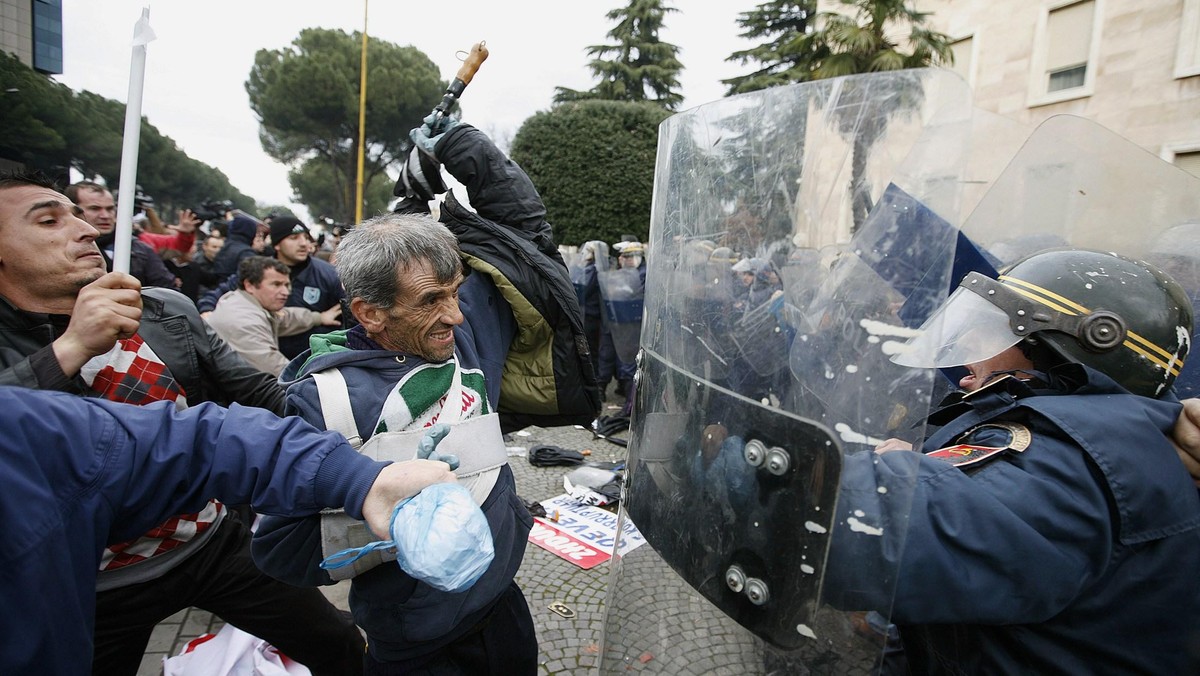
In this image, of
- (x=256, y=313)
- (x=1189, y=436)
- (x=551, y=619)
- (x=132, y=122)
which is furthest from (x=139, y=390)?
(x=1189, y=436)

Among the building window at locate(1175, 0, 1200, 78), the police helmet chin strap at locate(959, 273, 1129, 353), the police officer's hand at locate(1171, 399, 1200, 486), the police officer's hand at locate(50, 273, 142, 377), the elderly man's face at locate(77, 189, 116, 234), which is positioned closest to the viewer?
the police officer's hand at locate(1171, 399, 1200, 486)

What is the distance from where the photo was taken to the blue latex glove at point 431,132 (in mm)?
2189

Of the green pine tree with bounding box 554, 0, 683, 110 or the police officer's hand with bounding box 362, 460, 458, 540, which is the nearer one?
the police officer's hand with bounding box 362, 460, 458, 540

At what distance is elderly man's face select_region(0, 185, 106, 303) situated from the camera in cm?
172

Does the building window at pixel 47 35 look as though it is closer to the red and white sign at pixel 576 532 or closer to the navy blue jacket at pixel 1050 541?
the navy blue jacket at pixel 1050 541

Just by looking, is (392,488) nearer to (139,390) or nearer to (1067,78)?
(139,390)

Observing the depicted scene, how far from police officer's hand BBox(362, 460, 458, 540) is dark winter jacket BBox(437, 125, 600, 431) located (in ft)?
3.15

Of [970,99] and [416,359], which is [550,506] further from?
[970,99]

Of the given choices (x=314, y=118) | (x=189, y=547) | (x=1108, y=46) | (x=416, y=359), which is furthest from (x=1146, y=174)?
(x=314, y=118)

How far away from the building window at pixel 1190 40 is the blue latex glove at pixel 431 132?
568 inches

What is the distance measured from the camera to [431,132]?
225 centimetres

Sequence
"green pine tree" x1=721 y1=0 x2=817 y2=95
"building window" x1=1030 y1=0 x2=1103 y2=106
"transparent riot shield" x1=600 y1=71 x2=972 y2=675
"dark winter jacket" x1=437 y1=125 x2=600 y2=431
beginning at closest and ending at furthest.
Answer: "transparent riot shield" x1=600 y1=71 x2=972 y2=675, "dark winter jacket" x1=437 y1=125 x2=600 y2=431, "building window" x1=1030 y1=0 x2=1103 y2=106, "green pine tree" x1=721 y1=0 x2=817 y2=95

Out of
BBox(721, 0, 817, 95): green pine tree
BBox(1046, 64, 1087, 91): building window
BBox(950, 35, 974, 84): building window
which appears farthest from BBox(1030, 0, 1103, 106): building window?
BBox(721, 0, 817, 95): green pine tree

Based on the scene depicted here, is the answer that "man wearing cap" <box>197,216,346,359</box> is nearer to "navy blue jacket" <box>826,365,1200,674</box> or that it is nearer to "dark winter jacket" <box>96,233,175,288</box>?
"dark winter jacket" <box>96,233,175,288</box>
